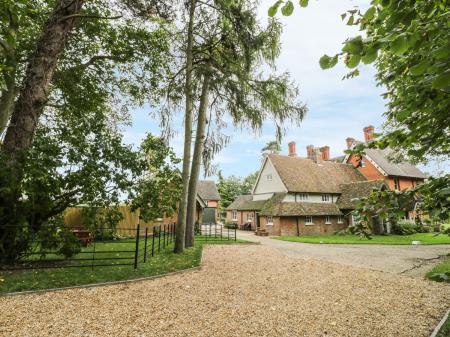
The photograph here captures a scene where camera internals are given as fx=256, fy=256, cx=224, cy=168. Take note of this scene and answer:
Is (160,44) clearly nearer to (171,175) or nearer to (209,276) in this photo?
(171,175)

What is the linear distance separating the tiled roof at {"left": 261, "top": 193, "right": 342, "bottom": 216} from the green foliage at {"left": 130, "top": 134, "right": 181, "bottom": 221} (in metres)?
17.0

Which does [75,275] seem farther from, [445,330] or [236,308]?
[445,330]

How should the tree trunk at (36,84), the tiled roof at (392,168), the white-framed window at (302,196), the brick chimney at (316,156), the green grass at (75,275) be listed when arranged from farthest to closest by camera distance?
1. the brick chimney at (316,156)
2. the tiled roof at (392,168)
3. the white-framed window at (302,196)
4. the tree trunk at (36,84)
5. the green grass at (75,275)

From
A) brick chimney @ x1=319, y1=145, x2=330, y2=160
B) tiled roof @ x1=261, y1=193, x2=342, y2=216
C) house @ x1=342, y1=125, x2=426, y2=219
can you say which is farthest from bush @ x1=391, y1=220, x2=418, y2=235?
brick chimney @ x1=319, y1=145, x2=330, y2=160

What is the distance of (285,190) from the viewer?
25.9 metres

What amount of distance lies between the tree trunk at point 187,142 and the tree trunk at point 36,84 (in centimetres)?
520

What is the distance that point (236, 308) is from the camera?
17.1ft

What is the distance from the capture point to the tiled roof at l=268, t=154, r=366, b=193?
2683 cm

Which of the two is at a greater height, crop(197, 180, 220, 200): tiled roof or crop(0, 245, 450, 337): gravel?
crop(197, 180, 220, 200): tiled roof

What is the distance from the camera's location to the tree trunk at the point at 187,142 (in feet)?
38.4

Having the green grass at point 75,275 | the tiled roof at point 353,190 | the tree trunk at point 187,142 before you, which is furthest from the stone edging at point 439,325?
the tiled roof at point 353,190

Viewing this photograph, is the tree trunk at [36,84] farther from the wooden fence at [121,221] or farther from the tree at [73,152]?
the wooden fence at [121,221]

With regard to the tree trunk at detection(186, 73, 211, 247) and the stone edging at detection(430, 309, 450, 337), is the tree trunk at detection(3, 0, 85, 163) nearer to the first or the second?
the tree trunk at detection(186, 73, 211, 247)

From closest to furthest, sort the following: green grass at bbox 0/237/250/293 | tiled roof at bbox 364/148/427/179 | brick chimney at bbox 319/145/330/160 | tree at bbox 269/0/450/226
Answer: tree at bbox 269/0/450/226
green grass at bbox 0/237/250/293
tiled roof at bbox 364/148/427/179
brick chimney at bbox 319/145/330/160
